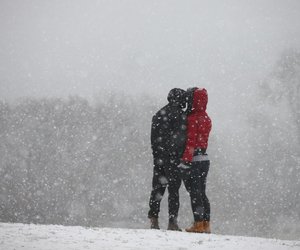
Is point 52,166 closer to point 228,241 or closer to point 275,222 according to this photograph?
point 275,222

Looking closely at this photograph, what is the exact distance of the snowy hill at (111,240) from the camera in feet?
14.8

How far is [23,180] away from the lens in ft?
401

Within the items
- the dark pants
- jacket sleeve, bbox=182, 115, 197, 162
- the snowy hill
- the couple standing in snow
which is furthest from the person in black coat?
the snowy hill

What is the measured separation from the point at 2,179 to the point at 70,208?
72.2 ft

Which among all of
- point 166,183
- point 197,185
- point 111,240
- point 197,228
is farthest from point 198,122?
point 111,240

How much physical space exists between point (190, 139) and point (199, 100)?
60 centimetres

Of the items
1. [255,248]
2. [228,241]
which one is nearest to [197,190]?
[228,241]

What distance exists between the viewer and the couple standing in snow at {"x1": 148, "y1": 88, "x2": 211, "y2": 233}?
6520mm

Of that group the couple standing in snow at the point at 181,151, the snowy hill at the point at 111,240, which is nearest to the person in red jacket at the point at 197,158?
the couple standing in snow at the point at 181,151

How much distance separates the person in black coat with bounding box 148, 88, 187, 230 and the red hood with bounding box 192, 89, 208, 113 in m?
0.19

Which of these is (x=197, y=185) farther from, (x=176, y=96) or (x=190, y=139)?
(x=176, y=96)

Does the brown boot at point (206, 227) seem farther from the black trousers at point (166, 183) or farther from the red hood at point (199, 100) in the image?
the red hood at point (199, 100)

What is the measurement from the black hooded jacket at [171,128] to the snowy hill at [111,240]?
135cm

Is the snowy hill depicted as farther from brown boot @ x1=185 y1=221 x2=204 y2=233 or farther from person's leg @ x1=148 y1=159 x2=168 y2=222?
person's leg @ x1=148 y1=159 x2=168 y2=222
